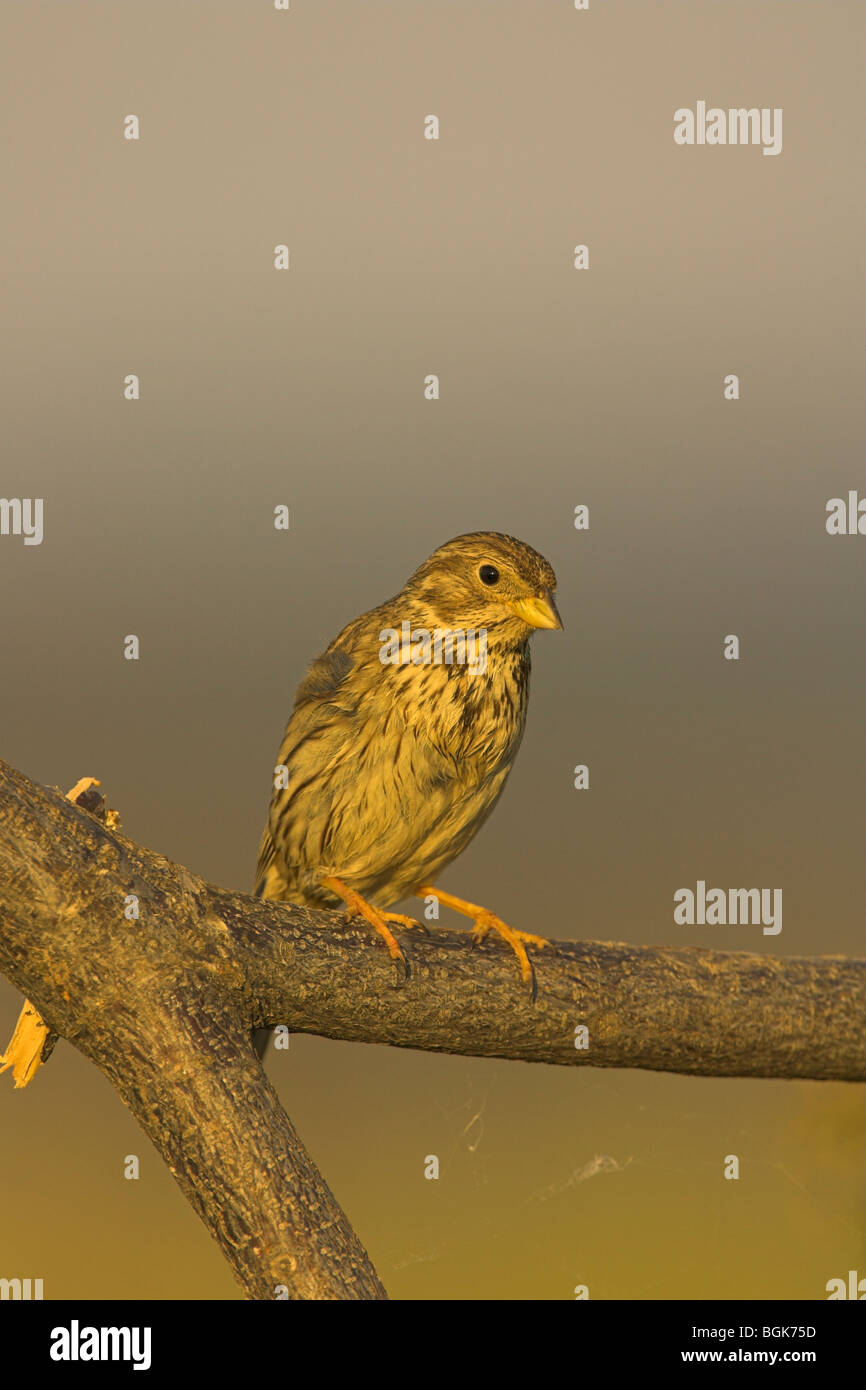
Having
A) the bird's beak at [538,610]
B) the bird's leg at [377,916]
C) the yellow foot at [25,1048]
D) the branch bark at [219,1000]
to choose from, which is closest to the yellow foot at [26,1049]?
the yellow foot at [25,1048]

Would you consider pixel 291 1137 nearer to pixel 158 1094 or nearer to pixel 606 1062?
pixel 158 1094

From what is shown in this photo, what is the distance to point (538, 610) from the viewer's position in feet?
16.3

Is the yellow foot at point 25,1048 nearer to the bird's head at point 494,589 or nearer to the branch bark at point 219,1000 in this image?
the branch bark at point 219,1000

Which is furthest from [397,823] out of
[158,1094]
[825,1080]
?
[825,1080]

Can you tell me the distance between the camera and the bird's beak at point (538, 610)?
4.91m

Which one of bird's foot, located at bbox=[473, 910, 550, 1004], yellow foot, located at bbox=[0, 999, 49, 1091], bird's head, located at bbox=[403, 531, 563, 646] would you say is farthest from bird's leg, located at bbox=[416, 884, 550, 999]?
yellow foot, located at bbox=[0, 999, 49, 1091]

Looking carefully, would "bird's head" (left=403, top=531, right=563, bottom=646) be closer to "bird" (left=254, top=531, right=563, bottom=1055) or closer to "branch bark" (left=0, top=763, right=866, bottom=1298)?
"bird" (left=254, top=531, right=563, bottom=1055)

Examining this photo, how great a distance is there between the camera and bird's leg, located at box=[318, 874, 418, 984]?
14.6 ft

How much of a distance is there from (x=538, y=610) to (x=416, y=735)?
70 centimetres

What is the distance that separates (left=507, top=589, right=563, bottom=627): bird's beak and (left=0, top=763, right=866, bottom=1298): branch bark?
1.31m

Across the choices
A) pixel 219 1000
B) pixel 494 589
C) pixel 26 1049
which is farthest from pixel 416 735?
pixel 26 1049

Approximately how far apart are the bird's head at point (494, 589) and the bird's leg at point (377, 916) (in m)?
1.15

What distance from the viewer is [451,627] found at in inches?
202

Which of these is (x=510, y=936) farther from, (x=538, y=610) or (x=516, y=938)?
(x=538, y=610)
